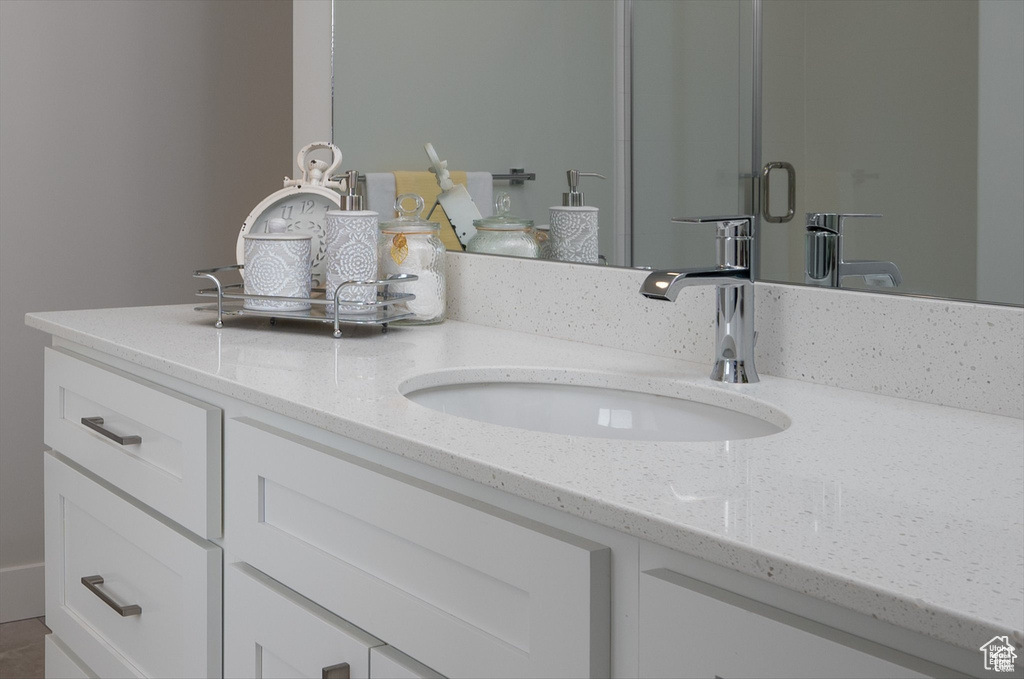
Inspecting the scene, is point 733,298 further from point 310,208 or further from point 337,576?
point 310,208

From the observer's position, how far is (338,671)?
960 mm

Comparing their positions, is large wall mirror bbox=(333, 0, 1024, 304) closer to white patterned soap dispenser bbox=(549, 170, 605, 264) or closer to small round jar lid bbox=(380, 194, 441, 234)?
white patterned soap dispenser bbox=(549, 170, 605, 264)

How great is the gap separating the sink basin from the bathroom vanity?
2 centimetres

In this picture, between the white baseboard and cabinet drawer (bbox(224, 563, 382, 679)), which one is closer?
cabinet drawer (bbox(224, 563, 382, 679))

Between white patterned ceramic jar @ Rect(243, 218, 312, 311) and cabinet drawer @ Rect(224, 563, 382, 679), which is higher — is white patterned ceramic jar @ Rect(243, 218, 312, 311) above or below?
above

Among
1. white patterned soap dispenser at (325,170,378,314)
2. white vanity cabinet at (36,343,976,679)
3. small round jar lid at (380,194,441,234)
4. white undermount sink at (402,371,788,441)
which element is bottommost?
white vanity cabinet at (36,343,976,679)

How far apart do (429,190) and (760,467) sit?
3.53ft

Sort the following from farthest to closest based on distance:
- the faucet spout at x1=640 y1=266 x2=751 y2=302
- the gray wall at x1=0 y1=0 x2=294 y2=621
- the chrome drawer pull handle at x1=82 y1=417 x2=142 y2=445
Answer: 1. the gray wall at x1=0 y1=0 x2=294 y2=621
2. the chrome drawer pull handle at x1=82 y1=417 x2=142 y2=445
3. the faucet spout at x1=640 y1=266 x2=751 y2=302

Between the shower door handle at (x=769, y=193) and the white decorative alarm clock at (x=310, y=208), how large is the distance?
79 centimetres

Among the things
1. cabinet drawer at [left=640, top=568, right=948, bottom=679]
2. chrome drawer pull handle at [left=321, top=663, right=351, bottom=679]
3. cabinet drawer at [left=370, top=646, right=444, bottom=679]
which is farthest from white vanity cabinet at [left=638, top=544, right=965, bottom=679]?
chrome drawer pull handle at [left=321, top=663, right=351, bottom=679]

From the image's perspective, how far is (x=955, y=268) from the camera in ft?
3.16

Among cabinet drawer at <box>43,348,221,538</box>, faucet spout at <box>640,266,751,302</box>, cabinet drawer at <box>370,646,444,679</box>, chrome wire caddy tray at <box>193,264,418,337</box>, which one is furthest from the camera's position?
chrome wire caddy tray at <box>193,264,418,337</box>

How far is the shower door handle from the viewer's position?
109cm

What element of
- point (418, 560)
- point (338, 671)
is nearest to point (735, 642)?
point (418, 560)
